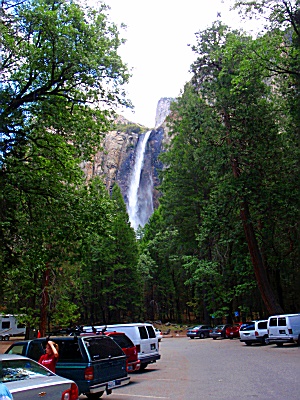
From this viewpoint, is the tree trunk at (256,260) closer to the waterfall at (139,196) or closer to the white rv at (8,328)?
the white rv at (8,328)

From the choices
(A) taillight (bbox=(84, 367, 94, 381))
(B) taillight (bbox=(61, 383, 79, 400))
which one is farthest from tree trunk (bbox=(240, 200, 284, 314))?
(B) taillight (bbox=(61, 383, 79, 400))

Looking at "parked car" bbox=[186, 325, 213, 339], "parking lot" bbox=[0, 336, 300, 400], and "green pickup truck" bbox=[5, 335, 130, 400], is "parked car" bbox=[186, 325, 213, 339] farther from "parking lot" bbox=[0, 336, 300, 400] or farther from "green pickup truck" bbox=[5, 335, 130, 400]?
"green pickup truck" bbox=[5, 335, 130, 400]

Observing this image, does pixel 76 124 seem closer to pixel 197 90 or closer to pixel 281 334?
pixel 281 334

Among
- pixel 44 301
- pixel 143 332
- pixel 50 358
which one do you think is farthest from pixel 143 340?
pixel 44 301

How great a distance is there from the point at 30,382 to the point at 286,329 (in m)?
17.4

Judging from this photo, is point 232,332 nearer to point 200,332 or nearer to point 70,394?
point 200,332

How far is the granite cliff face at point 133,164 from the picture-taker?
90750 millimetres

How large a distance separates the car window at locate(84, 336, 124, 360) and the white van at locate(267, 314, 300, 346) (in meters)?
13.4

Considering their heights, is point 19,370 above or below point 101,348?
above

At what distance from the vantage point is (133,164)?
98.7 m

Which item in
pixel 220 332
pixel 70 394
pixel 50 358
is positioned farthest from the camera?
pixel 220 332

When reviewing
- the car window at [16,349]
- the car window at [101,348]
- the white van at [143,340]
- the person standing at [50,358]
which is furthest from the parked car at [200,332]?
the person standing at [50,358]

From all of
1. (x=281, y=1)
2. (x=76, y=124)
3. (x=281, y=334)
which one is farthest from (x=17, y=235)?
(x=281, y=1)

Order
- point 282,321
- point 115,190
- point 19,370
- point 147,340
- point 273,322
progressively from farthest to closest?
point 115,190 → point 273,322 → point 282,321 → point 147,340 → point 19,370
